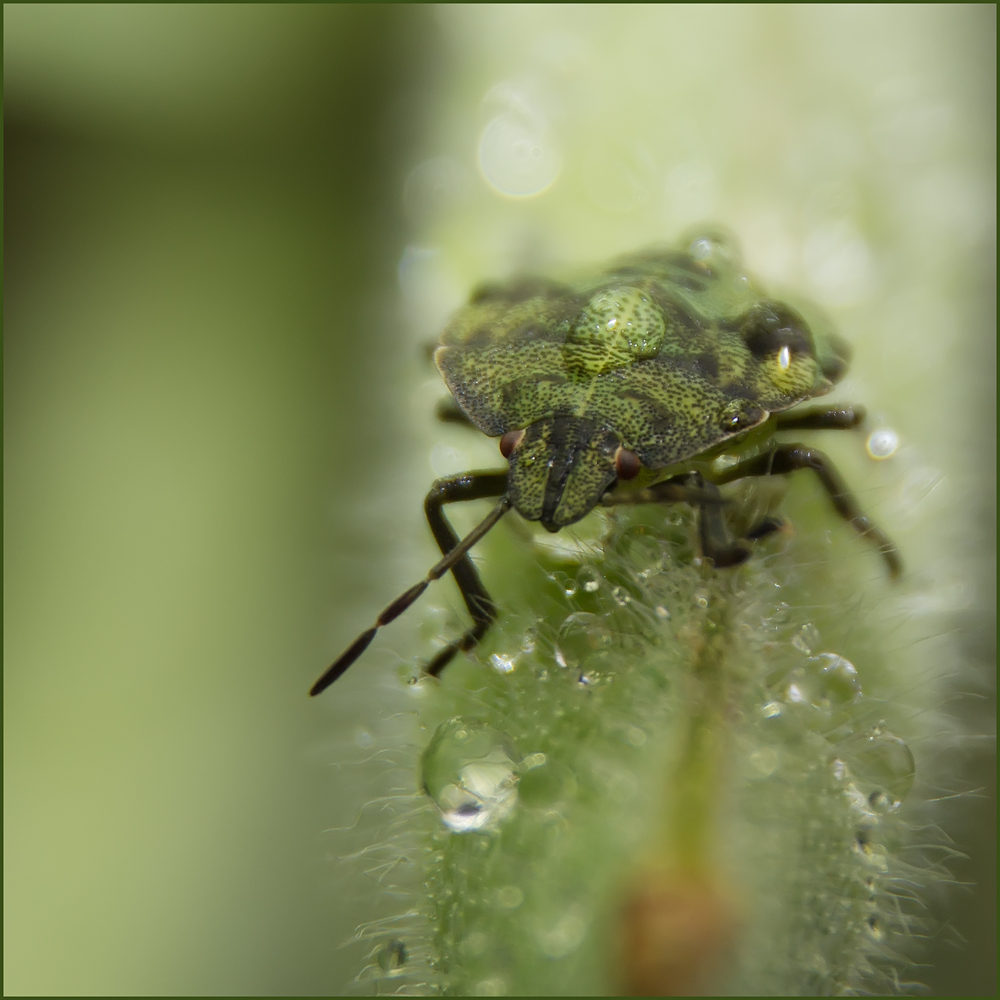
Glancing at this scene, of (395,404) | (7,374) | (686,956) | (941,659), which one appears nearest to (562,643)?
(686,956)

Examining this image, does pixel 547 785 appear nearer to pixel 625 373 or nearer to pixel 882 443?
pixel 625 373

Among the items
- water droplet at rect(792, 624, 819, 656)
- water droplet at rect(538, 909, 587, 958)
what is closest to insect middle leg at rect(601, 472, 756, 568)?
water droplet at rect(792, 624, 819, 656)

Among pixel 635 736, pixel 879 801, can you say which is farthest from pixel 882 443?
pixel 635 736

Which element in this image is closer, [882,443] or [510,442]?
[510,442]

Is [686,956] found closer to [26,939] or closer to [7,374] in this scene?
[26,939]

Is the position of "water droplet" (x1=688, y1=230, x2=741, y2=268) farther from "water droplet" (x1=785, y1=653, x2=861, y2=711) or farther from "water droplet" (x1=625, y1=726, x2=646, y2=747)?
"water droplet" (x1=625, y1=726, x2=646, y2=747)

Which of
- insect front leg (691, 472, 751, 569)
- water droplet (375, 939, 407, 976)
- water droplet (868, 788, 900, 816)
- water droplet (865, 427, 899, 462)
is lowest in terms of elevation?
water droplet (375, 939, 407, 976)

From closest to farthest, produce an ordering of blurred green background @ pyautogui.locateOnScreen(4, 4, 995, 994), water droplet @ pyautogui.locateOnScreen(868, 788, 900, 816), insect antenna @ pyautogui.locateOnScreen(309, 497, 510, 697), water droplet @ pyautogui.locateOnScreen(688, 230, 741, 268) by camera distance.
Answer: water droplet @ pyautogui.locateOnScreen(868, 788, 900, 816)
insect antenna @ pyautogui.locateOnScreen(309, 497, 510, 697)
water droplet @ pyautogui.locateOnScreen(688, 230, 741, 268)
blurred green background @ pyautogui.locateOnScreen(4, 4, 995, 994)
